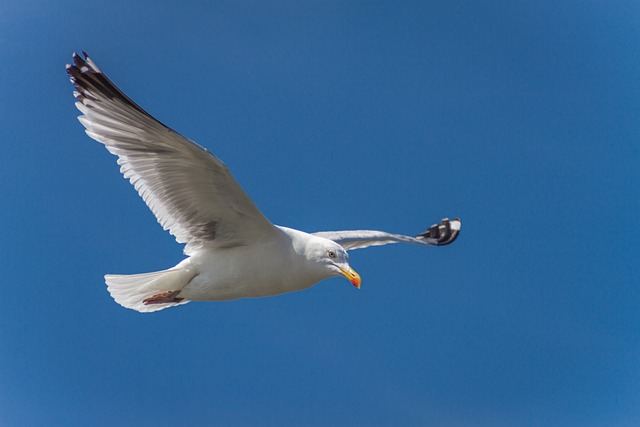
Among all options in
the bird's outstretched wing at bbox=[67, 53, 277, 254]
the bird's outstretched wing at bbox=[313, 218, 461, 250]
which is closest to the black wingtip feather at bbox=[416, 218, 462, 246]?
the bird's outstretched wing at bbox=[313, 218, 461, 250]

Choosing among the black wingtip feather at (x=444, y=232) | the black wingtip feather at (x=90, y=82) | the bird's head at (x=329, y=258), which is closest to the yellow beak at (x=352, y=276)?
the bird's head at (x=329, y=258)

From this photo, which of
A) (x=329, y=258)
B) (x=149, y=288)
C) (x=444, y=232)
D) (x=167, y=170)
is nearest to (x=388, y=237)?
(x=444, y=232)

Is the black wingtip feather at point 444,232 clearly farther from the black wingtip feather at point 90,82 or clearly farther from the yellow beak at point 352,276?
the black wingtip feather at point 90,82

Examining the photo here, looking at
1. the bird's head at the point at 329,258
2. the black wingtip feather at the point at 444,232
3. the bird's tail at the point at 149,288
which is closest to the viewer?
the bird's head at the point at 329,258

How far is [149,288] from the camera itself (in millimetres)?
6320

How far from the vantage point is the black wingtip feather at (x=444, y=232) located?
8516mm

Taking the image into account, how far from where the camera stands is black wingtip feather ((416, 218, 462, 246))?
852 centimetres

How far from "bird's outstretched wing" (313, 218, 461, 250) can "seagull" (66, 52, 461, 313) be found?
1184 millimetres

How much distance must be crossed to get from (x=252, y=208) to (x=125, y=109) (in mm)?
993

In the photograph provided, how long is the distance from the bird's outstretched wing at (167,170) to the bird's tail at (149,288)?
0.30 meters

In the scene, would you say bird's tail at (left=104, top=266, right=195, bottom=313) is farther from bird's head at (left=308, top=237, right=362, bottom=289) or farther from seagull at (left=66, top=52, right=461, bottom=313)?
bird's head at (left=308, top=237, right=362, bottom=289)

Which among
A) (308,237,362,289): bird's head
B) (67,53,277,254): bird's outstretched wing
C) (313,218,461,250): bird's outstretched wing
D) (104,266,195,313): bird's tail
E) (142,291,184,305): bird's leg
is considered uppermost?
(313,218,461,250): bird's outstretched wing

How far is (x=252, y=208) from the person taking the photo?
19.3ft

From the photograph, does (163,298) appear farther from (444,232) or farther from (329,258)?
(444,232)
